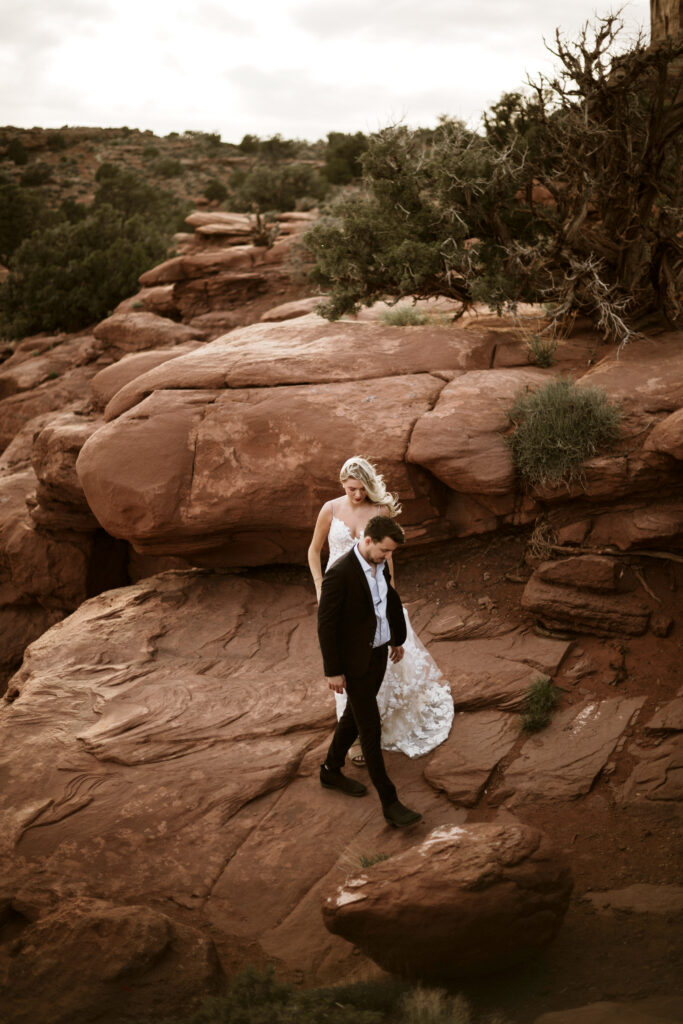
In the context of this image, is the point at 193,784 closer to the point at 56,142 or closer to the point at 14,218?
the point at 14,218

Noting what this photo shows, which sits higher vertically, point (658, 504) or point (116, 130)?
point (116, 130)

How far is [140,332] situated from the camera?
46.6 feet

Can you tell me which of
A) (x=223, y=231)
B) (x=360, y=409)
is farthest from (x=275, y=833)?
(x=223, y=231)

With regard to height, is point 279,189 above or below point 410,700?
above

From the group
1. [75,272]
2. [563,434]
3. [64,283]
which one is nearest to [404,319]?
[563,434]

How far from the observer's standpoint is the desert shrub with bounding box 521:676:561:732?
233 inches

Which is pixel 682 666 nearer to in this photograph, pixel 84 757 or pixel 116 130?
pixel 84 757

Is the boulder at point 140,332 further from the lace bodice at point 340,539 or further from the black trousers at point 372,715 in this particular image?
the black trousers at point 372,715

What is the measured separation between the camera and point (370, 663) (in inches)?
200

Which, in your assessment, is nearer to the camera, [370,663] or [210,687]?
[370,663]

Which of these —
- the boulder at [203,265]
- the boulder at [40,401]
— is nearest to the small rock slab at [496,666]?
the boulder at [40,401]

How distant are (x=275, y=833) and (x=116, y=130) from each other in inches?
1851

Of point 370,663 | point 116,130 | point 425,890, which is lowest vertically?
point 425,890

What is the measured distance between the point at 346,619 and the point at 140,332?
34.8 ft
